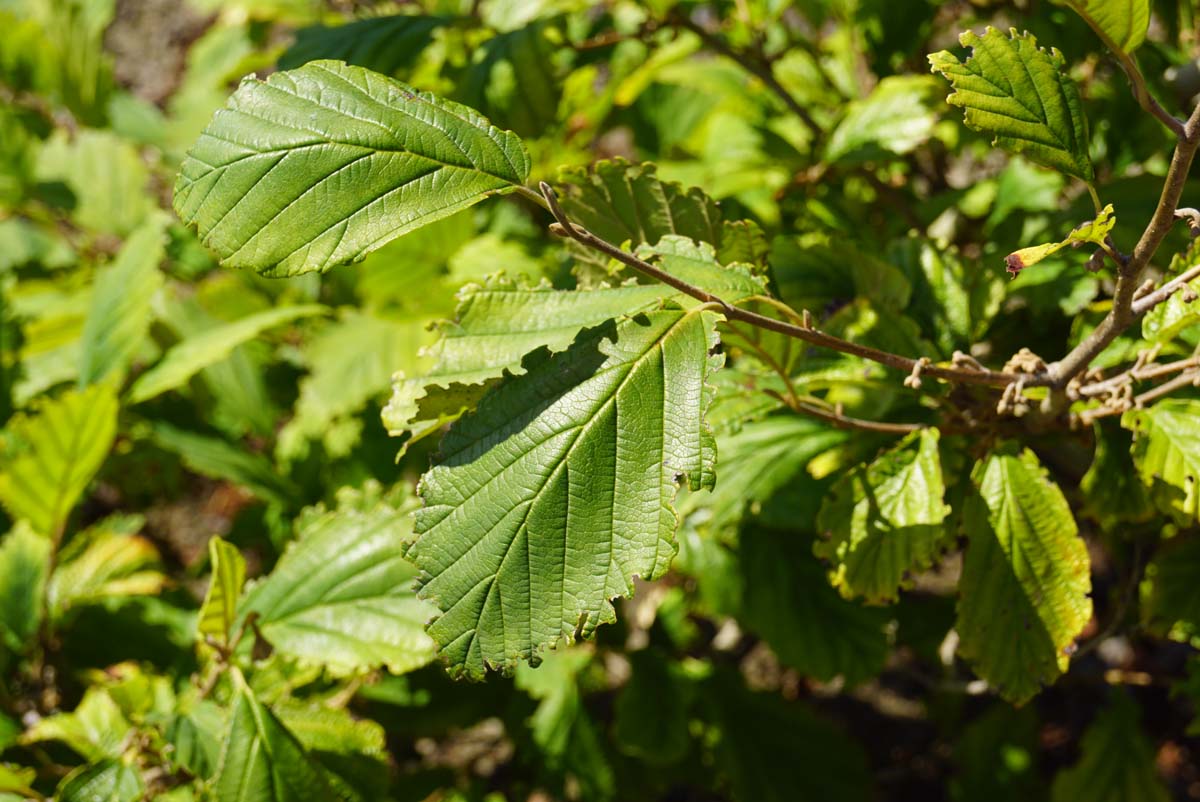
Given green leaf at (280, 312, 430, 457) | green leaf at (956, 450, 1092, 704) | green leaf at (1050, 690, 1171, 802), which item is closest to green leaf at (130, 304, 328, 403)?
green leaf at (280, 312, 430, 457)

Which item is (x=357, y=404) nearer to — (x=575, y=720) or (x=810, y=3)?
(x=575, y=720)

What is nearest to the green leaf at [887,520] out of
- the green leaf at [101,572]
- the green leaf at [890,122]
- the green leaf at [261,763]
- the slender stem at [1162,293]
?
the slender stem at [1162,293]

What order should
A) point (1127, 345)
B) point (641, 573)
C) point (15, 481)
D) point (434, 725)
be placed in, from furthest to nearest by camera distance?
1. point (434, 725)
2. point (15, 481)
3. point (1127, 345)
4. point (641, 573)

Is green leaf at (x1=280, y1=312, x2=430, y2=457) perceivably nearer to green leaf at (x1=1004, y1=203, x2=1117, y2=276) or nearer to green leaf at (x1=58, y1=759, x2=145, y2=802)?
green leaf at (x1=58, y1=759, x2=145, y2=802)

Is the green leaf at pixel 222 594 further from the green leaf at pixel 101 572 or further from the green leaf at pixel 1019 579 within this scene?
the green leaf at pixel 1019 579

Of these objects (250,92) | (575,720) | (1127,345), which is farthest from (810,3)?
(575,720)
